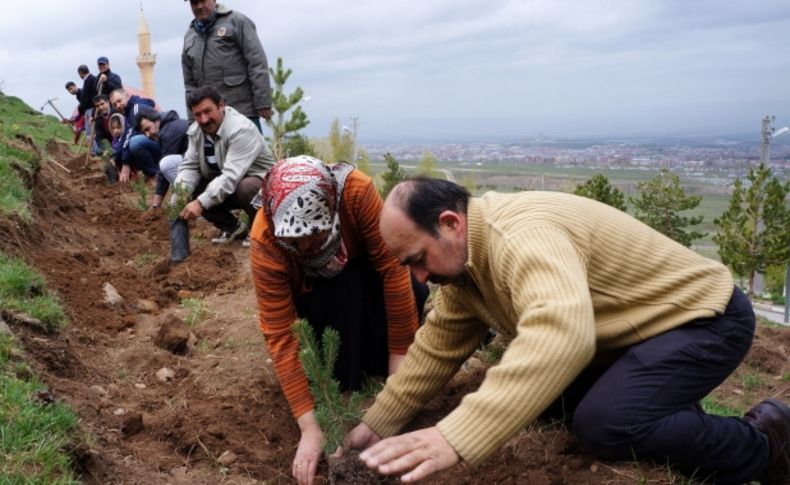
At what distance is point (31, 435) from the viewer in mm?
2348

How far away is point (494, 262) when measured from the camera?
6.84ft

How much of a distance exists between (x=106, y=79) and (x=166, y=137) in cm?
587

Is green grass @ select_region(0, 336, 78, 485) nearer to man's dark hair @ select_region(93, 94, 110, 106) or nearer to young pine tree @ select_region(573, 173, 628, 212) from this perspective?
man's dark hair @ select_region(93, 94, 110, 106)

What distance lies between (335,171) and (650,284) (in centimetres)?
142

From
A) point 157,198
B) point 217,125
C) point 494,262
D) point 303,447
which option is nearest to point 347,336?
point 303,447

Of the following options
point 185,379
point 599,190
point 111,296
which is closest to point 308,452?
point 185,379

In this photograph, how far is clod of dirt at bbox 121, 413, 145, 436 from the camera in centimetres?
303

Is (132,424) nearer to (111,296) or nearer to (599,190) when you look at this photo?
(111,296)

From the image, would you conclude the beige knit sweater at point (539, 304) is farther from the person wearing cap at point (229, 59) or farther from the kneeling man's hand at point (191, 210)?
the person wearing cap at point (229, 59)

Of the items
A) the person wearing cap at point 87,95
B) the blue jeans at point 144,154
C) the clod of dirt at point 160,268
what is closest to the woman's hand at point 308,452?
the clod of dirt at point 160,268

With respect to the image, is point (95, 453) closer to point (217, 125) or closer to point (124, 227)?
point (217, 125)

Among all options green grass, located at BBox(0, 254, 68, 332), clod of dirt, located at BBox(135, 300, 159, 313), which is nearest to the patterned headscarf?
green grass, located at BBox(0, 254, 68, 332)

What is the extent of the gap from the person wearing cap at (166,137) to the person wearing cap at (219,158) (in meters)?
0.79

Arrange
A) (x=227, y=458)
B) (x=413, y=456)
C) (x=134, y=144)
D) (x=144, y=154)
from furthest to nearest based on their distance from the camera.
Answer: (x=144, y=154) < (x=134, y=144) < (x=227, y=458) < (x=413, y=456)
